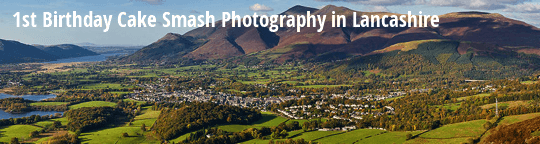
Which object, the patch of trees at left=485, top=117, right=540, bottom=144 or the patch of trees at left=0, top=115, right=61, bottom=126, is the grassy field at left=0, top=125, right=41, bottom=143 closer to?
the patch of trees at left=0, top=115, right=61, bottom=126

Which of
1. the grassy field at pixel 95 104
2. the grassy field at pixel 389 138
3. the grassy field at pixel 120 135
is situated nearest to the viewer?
the grassy field at pixel 389 138

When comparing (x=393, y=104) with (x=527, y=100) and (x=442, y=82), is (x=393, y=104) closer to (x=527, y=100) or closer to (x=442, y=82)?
(x=527, y=100)

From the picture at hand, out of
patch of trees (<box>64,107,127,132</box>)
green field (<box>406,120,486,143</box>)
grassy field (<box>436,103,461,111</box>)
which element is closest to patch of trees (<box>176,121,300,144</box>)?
green field (<box>406,120,486,143</box>)

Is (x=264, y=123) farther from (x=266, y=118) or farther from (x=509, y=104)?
(x=509, y=104)

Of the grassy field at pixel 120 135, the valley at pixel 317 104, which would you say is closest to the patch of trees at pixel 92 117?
the valley at pixel 317 104

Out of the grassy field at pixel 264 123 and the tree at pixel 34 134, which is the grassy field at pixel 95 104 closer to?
the tree at pixel 34 134

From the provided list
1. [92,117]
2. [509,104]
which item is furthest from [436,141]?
[92,117]
